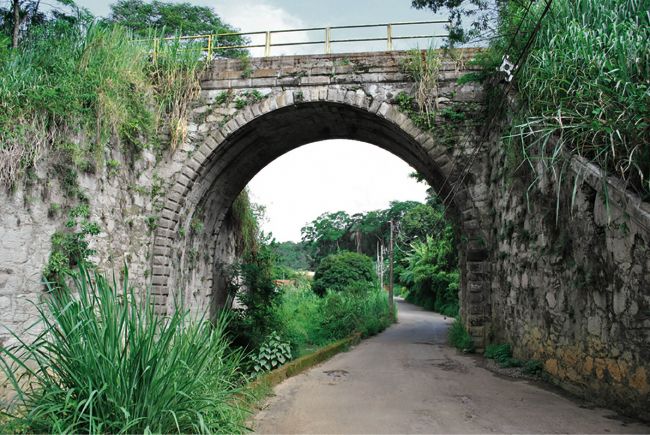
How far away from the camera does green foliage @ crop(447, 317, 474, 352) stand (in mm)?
7840

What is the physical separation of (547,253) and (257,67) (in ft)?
20.3

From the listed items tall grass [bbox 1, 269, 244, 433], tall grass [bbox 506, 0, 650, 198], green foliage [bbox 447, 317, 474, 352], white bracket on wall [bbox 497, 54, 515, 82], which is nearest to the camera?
tall grass [bbox 1, 269, 244, 433]

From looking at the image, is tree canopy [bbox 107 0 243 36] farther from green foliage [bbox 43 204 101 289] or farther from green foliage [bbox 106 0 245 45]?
green foliage [bbox 43 204 101 289]

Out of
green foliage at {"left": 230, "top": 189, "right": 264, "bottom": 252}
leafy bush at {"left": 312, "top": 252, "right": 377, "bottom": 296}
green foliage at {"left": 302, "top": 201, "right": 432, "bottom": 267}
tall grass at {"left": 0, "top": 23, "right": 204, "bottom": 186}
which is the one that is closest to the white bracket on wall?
tall grass at {"left": 0, "top": 23, "right": 204, "bottom": 186}

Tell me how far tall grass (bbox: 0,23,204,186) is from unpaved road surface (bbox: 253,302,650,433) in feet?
13.6

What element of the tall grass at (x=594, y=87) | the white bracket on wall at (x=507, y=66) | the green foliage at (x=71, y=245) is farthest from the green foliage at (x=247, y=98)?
the tall grass at (x=594, y=87)

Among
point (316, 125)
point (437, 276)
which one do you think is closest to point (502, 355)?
point (316, 125)

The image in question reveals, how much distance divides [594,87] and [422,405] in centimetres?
342

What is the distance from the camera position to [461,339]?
335 inches

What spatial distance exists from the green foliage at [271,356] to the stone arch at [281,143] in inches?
85.6

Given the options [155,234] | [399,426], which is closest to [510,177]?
[399,426]

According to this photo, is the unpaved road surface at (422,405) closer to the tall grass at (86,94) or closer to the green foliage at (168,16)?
the tall grass at (86,94)

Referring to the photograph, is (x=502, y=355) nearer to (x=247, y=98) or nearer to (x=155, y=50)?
(x=247, y=98)

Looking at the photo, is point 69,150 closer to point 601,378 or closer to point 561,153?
point 561,153
